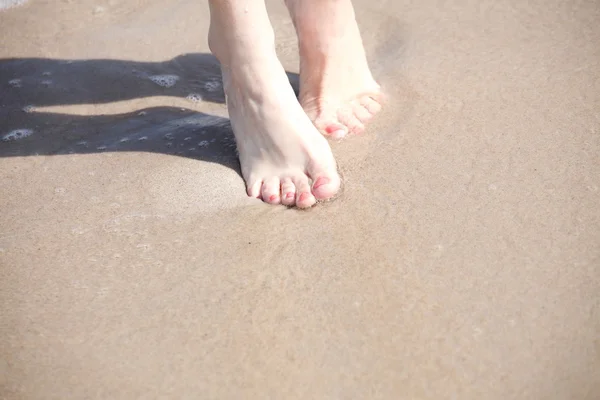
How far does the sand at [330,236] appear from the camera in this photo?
47.6 inches

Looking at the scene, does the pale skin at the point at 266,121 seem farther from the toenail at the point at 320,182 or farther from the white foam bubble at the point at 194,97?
the white foam bubble at the point at 194,97

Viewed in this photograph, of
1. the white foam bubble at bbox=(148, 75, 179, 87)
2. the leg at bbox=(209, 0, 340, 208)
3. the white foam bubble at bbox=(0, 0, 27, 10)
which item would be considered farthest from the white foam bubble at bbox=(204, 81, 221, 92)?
the white foam bubble at bbox=(0, 0, 27, 10)

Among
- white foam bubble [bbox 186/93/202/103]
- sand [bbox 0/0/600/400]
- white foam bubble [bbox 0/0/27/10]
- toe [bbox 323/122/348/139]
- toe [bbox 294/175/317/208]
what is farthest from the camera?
white foam bubble [bbox 0/0/27/10]

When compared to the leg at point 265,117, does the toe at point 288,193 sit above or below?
below

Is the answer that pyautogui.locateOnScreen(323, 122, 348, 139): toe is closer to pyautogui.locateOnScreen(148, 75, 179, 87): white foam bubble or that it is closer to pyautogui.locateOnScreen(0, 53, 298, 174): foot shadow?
pyautogui.locateOnScreen(0, 53, 298, 174): foot shadow

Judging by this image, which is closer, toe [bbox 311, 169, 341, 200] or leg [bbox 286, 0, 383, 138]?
toe [bbox 311, 169, 341, 200]

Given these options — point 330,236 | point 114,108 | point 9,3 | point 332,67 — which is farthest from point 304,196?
point 9,3

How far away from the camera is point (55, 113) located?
2.14 meters

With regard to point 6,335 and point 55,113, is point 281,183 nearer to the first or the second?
point 6,335

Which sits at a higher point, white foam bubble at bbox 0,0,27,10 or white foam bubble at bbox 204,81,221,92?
white foam bubble at bbox 0,0,27,10

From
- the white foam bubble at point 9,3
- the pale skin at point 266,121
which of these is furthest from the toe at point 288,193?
the white foam bubble at point 9,3

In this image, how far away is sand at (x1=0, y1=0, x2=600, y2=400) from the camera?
121 cm

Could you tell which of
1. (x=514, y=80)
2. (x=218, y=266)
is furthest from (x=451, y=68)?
(x=218, y=266)

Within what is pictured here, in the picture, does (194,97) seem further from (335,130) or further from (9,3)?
(9,3)
